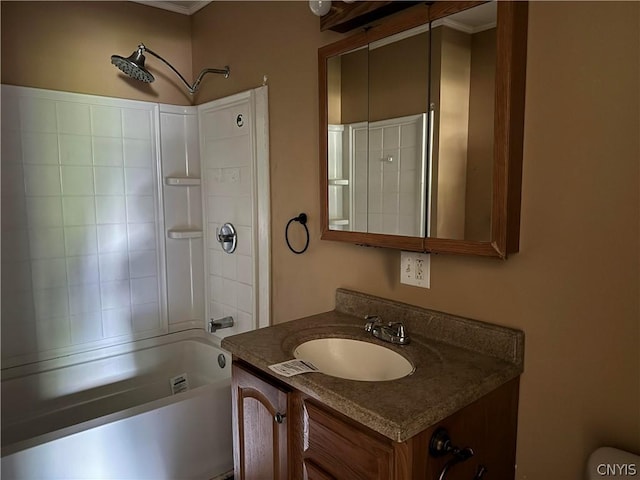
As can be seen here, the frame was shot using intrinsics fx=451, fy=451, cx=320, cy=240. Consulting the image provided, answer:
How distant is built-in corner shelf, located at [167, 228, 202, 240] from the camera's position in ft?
8.63

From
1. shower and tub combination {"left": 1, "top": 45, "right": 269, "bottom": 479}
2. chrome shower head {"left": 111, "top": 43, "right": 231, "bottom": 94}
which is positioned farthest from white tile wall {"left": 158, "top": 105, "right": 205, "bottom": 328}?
chrome shower head {"left": 111, "top": 43, "right": 231, "bottom": 94}

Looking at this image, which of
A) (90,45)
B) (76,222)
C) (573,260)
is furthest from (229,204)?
(573,260)

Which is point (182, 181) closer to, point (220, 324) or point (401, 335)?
point (220, 324)

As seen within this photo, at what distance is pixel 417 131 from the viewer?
1428mm

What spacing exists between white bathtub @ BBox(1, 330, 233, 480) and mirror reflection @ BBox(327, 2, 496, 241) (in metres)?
1.06

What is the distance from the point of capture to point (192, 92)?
2.58 metres

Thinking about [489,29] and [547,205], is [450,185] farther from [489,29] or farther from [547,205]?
[489,29]

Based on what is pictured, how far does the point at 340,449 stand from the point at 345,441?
0.12 ft

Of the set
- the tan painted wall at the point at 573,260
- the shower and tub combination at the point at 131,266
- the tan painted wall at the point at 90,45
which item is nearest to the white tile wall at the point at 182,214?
the shower and tub combination at the point at 131,266

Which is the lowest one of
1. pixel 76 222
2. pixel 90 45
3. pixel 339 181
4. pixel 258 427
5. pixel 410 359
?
pixel 258 427

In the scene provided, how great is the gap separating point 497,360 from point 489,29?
923mm

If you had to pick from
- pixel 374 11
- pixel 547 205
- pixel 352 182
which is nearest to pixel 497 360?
pixel 547 205

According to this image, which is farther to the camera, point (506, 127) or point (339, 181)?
point (339, 181)

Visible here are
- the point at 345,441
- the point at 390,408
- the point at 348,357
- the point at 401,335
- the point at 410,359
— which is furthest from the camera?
the point at 348,357
